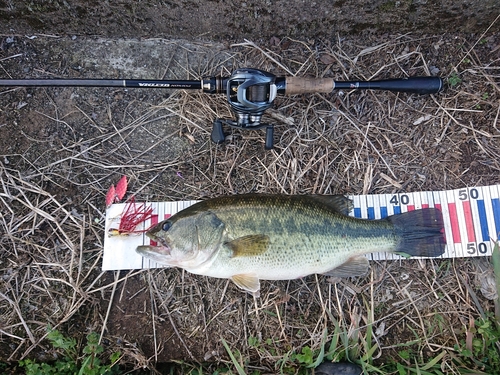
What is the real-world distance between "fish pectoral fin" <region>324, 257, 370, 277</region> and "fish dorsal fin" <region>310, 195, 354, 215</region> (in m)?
0.43

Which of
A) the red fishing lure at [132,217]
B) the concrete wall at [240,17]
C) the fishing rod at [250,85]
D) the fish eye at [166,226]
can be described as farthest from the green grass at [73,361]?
the concrete wall at [240,17]

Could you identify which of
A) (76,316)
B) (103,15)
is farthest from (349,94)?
(76,316)

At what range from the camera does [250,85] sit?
2922mm

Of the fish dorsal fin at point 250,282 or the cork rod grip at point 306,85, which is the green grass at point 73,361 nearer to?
the fish dorsal fin at point 250,282

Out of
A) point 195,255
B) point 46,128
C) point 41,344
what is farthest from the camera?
point 46,128

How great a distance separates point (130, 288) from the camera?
346 centimetres

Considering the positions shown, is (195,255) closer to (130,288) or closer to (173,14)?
(130,288)

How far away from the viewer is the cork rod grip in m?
3.14

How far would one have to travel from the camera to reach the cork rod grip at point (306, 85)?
314 cm

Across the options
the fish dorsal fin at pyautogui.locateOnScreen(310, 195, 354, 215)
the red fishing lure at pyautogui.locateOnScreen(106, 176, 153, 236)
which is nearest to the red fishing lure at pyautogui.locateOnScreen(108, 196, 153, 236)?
the red fishing lure at pyautogui.locateOnScreen(106, 176, 153, 236)

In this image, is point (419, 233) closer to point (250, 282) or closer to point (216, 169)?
point (250, 282)

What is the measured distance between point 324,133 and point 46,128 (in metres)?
2.77

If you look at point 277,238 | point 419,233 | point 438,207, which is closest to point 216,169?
point 277,238

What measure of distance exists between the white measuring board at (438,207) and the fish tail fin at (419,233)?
0.85 ft
